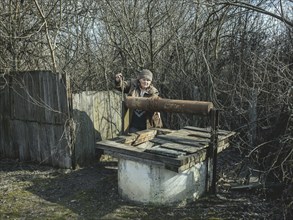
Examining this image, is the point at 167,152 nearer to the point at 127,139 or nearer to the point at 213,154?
the point at 213,154

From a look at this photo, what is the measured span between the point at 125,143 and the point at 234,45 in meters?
3.58

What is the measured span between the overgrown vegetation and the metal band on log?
1.59 meters

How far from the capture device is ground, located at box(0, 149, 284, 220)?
166 inches

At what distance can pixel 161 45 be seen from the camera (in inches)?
305

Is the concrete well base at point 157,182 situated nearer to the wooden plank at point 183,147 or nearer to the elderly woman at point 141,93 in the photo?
the wooden plank at point 183,147

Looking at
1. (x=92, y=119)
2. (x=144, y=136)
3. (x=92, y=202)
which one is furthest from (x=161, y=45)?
(x=92, y=202)

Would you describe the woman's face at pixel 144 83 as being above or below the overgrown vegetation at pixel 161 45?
below

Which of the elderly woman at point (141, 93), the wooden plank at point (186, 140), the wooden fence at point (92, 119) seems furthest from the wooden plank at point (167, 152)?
the wooden fence at point (92, 119)

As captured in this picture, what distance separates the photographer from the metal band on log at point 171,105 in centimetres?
441

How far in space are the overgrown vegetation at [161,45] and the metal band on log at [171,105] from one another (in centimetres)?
159

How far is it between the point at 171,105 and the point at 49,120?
249 cm

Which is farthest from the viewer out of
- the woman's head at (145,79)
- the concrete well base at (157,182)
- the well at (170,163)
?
the woman's head at (145,79)

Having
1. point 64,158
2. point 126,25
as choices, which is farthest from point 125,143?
point 126,25

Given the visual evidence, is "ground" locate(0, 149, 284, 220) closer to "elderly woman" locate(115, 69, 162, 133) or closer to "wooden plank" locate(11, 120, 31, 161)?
"wooden plank" locate(11, 120, 31, 161)
